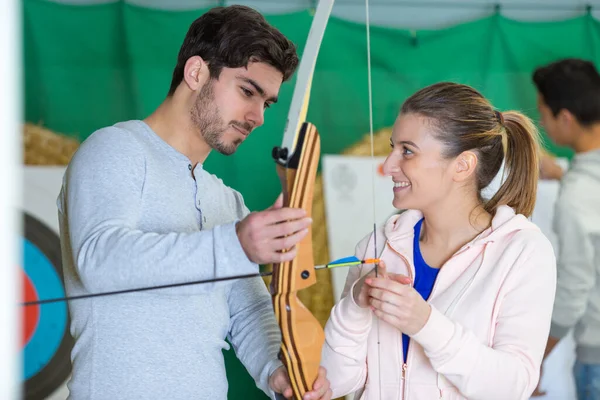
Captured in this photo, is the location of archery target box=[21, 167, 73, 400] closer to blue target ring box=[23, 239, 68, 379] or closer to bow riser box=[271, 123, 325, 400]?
blue target ring box=[23, 239, 68, 379]

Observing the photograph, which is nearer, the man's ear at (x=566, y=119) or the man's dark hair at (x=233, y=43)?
the man's dark hair at (x=233, y=43)

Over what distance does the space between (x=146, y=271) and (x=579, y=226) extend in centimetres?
185

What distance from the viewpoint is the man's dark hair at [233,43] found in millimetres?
1363

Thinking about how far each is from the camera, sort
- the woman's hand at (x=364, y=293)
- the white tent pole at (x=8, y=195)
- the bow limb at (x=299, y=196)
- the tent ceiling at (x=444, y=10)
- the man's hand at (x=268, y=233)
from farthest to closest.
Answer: the tent ceiling at (x=444, y=10) → the woman's hand at (x=364, y=293) → the bow limb at (x=299, y=196) → the man's hand at (x=268, y=233) → the white tent pole at (x=8, y=195)

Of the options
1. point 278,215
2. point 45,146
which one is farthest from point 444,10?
Result: point 278,215

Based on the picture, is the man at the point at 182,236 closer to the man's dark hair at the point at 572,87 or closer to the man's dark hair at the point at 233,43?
the man's dark hair at the point at 233,43

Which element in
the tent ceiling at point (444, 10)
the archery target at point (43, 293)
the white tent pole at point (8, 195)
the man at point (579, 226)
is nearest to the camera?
the white tent pole at point (8, 195)

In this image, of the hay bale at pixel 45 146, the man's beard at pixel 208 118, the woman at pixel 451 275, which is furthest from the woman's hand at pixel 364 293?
the hay bale at pixel 45 146

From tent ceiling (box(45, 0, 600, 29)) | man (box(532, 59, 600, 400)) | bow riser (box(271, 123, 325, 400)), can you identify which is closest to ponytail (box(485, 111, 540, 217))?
bow riser (box(271, 123, 325, 400))

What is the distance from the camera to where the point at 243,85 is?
1.37 m

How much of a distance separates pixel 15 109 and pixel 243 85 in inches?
32.1

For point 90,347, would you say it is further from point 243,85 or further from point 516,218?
point 516,218

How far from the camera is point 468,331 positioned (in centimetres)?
118

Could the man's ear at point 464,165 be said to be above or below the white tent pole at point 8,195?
above
